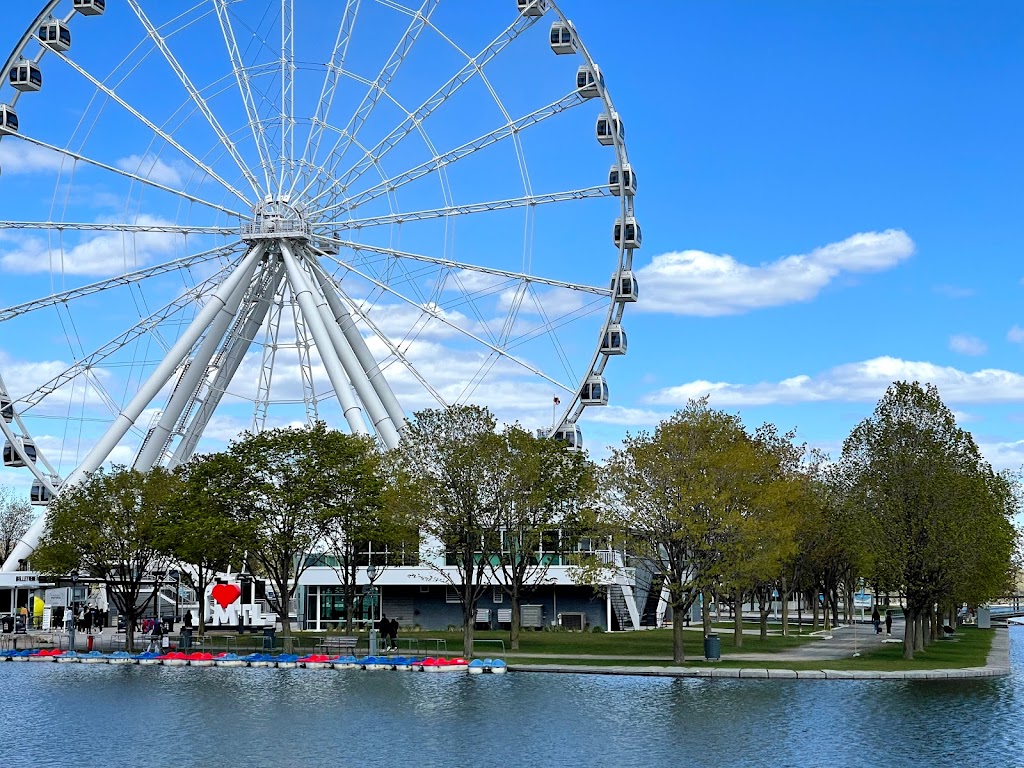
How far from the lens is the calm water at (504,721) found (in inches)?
1187

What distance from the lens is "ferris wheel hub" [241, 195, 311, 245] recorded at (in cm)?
6881

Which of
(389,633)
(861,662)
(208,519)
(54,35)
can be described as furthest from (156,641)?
(861,662)

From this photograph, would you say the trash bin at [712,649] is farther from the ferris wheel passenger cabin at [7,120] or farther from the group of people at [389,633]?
the ferris wheel passenger cabin at [7,120]

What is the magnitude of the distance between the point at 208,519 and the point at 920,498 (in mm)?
30257

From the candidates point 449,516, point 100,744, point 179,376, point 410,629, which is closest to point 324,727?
point 100,744

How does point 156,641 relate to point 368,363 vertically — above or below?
below

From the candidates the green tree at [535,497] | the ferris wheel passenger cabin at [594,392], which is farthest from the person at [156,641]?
the ferris wheel passenger cabin at [594,392]

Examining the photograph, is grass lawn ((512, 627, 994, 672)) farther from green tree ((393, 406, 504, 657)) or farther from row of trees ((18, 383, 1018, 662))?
green tree ((393, 406, 504, 657))

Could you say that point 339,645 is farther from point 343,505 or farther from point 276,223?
point 276,223

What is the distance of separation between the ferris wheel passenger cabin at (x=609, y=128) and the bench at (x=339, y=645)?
26556 millimetres

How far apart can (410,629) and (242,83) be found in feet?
106

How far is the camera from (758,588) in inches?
3086

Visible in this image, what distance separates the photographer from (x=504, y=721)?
35.5 meters

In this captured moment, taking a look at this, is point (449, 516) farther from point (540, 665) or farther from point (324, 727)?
point (324, 727)
